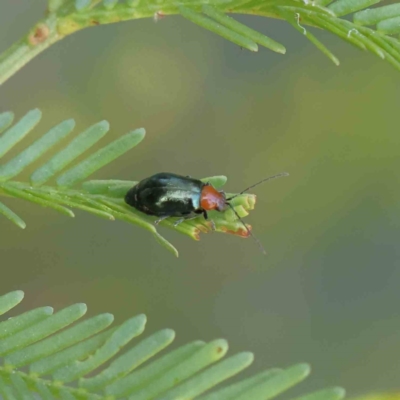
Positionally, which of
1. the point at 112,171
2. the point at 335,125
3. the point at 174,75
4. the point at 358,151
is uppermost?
the point at 174,75

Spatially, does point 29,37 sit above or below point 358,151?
below

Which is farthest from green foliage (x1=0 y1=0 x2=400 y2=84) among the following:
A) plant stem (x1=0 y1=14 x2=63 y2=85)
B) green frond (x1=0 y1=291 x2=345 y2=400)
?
green frond (x1=0 y1=291 x2=345 y2=400)

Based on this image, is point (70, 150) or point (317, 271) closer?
point (70, 150)

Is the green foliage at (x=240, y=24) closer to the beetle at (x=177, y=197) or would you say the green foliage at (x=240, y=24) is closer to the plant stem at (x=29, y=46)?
the plant stem at (x=29, y=46)

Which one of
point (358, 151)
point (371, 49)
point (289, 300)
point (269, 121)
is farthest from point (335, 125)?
point (371, 49)

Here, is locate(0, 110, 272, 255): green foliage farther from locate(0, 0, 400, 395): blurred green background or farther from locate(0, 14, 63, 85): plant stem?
locate(0, 0, 400, 395): blurred green background

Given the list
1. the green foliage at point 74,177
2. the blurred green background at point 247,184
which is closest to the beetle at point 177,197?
the green foliage at point 74,177

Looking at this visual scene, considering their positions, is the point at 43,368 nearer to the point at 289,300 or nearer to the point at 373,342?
the point at 289,300
